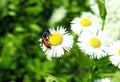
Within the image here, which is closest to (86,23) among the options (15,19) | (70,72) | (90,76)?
(90,76)

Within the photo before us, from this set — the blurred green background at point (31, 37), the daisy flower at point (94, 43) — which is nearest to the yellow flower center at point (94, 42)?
the daisy flower at point (94, 43)

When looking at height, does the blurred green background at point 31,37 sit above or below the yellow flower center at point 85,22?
above

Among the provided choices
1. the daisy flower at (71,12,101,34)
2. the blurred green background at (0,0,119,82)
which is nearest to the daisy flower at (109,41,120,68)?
the daisy flower at (71,12,101,34)

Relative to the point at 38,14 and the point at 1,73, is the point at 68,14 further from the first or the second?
→ the point at 1,73

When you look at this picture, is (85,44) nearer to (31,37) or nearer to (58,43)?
(58,43)

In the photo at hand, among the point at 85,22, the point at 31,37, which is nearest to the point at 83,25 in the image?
the point at 85,22

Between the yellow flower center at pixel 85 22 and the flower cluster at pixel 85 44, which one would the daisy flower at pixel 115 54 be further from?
the yellow flower center at pixel 85 22
